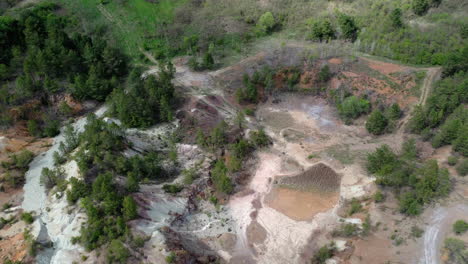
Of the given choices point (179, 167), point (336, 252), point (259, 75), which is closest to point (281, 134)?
point (259, 75)

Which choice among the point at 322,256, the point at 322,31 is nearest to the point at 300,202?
the point at 322,256

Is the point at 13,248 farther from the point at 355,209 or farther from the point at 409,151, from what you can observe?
the point at 409,151

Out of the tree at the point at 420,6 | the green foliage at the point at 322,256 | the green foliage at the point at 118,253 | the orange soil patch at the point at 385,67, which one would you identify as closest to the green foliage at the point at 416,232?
the green foliage at the point at 322,256

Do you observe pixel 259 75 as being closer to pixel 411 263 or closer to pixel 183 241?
pixel 183 241

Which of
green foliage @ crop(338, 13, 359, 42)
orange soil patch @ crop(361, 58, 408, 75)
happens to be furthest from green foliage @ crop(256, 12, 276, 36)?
orange soil patch @ crop(361, 58, 408, 75)

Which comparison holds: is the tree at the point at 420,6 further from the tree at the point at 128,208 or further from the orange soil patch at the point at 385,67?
the tree at the point at 128,208

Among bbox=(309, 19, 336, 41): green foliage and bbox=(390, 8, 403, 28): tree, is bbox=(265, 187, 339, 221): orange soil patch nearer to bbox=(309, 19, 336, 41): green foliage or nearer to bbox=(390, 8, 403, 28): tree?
bbox=(309, 19, 336, 41): green foliage
